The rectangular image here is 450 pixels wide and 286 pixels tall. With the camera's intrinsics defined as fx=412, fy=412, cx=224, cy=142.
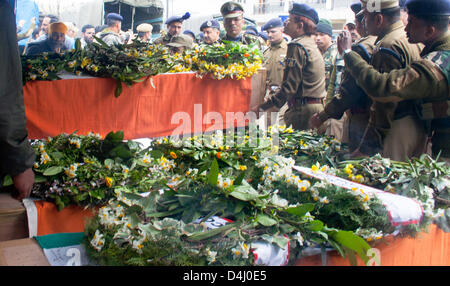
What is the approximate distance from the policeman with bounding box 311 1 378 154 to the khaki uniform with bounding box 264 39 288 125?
39.3 inches

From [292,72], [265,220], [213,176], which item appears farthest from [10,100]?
[292,72]

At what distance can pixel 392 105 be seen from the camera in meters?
2.75

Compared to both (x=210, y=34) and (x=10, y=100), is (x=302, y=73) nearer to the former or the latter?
(x=210, y=34)

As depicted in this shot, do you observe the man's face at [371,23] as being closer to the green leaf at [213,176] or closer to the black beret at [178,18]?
the green leaf at [213,176]

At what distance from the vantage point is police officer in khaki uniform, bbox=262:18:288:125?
14.8 feet

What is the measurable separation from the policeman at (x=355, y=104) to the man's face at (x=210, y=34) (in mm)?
2150

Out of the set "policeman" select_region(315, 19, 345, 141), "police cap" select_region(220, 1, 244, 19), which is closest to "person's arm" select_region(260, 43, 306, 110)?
"policeman" select_region(315, 19, 345, 141)

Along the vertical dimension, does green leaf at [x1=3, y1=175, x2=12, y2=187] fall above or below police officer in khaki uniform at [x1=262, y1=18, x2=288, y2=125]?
below

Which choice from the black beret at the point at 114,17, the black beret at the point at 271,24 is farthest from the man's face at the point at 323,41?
the black beret at the point at 114,17

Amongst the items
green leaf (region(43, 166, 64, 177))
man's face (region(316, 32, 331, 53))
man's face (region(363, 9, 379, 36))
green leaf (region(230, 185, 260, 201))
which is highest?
man's face (region(363, 9, 379, 36))

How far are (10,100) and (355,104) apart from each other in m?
2.34

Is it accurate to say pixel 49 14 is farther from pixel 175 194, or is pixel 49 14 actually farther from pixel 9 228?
pixel 175 194

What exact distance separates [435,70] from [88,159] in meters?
2.10

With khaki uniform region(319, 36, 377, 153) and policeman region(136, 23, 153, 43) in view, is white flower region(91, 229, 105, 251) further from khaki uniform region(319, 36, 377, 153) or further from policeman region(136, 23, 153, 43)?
policeman region(136, 23, 153, 43)
